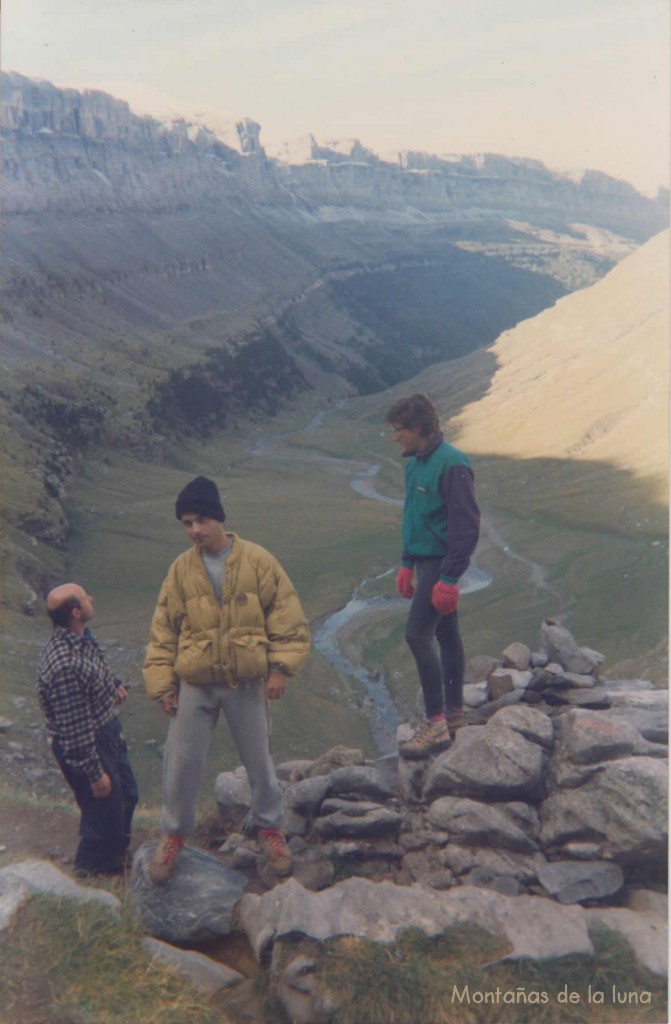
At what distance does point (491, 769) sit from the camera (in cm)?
1048

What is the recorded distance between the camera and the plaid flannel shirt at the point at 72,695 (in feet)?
30.7

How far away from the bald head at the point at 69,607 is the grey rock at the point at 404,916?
3.18 meters

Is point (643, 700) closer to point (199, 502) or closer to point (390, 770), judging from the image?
point (390, 770)

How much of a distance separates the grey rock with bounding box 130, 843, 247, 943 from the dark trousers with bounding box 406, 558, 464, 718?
3108 millimetres

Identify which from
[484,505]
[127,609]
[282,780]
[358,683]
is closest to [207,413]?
[484,505]

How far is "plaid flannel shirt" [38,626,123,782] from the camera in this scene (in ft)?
30.7

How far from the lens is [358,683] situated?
49500mm

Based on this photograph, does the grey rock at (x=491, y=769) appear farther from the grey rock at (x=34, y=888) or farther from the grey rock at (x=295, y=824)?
the grey rock at (x=34, y=888)

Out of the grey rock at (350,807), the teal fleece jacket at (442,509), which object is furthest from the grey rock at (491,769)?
the teal fleece jacket at (442,509)

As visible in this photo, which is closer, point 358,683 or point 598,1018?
point 598,1018

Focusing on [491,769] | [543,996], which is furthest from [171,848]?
[543,996]

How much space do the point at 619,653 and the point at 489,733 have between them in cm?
4061

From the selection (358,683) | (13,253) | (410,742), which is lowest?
(358,683)

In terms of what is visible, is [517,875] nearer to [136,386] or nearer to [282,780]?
[282,780]
